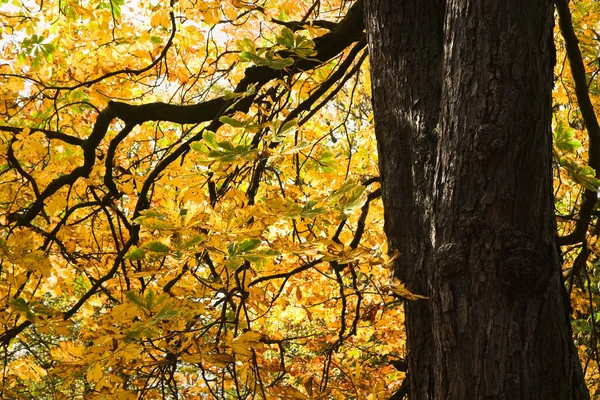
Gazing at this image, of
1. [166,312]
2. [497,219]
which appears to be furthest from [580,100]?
[166,312]

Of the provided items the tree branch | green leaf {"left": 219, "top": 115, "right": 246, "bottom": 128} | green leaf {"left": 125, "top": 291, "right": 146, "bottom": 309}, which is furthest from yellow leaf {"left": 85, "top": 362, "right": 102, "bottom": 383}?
the tree branch

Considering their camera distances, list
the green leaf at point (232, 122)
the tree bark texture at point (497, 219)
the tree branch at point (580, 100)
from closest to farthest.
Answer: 1. the tree bark texture at point (497, 219)
2. the green leaf at point (232, 122)
3. the tree branch at point (580, 100)

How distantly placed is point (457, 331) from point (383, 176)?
510 mm

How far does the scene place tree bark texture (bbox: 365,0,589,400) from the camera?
4.08 ft

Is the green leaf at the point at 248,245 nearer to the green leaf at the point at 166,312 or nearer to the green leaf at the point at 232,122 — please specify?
the green leaf at the point at 166,312

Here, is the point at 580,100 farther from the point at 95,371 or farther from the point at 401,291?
the point at 95,371

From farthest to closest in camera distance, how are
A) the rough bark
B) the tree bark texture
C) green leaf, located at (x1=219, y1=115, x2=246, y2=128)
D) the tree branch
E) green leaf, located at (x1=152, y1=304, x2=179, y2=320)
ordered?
the tree branch < green leaf, located at (x1=219, y1=115, x2=246, y2=128) < the rough bark < green leaf, located at (x1=152, y1=304, x2=179, y2=320) < the tree bark texture

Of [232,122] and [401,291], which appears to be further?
[232,122]

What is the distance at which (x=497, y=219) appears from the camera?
1273 millimetres

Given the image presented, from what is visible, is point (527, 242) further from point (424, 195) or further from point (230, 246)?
point (230, 246)

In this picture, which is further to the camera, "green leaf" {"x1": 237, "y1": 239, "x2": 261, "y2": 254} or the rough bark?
the rough bark

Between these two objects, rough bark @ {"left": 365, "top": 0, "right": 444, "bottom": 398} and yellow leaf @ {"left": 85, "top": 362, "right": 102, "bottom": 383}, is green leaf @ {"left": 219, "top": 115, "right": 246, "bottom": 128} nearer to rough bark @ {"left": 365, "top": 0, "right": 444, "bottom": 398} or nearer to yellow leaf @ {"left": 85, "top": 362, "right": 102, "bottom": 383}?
rough bark @ {"left": 365, "top": 0, "right": 444, "bottom": 398}

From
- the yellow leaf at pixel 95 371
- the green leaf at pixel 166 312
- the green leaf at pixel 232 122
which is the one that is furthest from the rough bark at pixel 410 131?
the yellow leaf at pixel 95 371

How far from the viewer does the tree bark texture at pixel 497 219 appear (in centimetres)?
124
